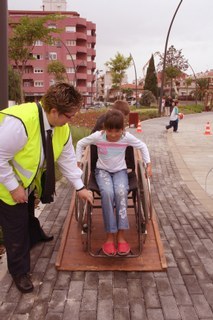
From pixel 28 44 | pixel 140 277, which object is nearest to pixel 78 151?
pixel 140 277

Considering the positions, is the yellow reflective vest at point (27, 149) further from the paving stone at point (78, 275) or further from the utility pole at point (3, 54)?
the utility pole at point (3, 54)

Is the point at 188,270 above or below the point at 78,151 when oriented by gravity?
below

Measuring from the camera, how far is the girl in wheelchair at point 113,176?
11.0 feet

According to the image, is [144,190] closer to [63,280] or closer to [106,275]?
[106,275]

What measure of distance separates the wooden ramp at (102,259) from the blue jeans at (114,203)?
12.8 inches

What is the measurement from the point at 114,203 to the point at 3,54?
6.47 feet

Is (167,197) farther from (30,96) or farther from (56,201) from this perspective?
(30,96)

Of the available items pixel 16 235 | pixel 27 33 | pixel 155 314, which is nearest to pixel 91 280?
pixel 155 314

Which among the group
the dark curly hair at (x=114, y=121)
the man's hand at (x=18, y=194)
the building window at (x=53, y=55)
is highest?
the building window at (x=53, y=55)

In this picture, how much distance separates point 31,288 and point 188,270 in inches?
56.3

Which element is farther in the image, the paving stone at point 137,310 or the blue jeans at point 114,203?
the blue jeans at point 114,203

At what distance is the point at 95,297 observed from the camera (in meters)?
2.88

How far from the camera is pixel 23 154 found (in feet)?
8.75

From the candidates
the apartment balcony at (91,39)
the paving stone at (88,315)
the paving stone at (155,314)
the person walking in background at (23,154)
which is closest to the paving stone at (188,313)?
the paving stone at (155,314)
